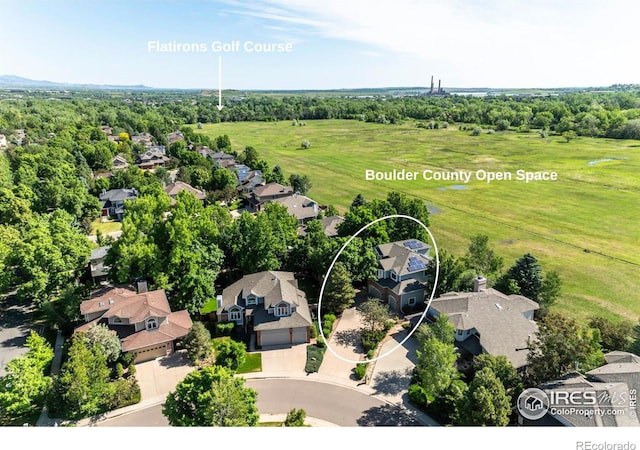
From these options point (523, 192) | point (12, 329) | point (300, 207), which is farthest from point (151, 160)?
point (523, 192)

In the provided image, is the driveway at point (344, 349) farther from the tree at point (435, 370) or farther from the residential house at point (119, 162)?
the residential house at point (119, 162)

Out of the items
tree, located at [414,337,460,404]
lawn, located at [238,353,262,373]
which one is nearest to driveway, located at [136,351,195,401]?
lawn, located at [238,353,262,373]

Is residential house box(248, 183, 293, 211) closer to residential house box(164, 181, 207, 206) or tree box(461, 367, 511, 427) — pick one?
residential house box(164, 181, 207, 206)

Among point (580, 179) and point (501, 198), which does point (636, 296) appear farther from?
point (580, 179)

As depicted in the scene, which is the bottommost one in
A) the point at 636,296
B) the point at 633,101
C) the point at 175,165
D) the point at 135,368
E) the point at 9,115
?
the point at 135,368
